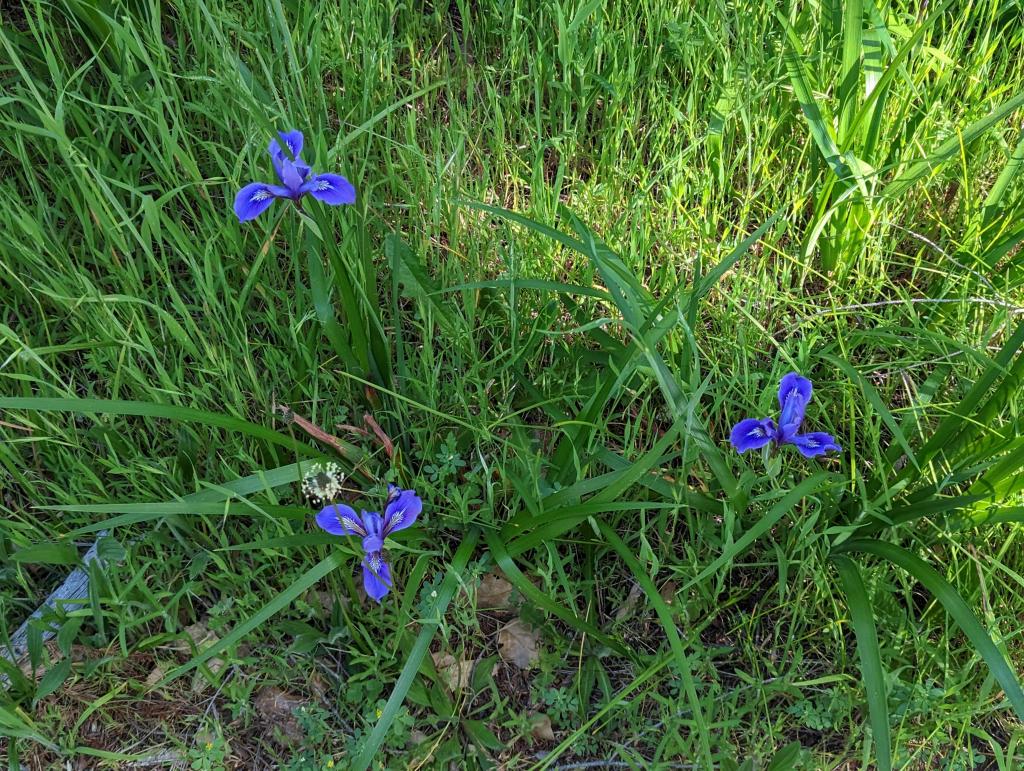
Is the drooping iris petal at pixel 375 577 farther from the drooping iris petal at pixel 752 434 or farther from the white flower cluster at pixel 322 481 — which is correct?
the drooping iris petal at pixel 752 434

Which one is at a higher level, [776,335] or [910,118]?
[910,118]

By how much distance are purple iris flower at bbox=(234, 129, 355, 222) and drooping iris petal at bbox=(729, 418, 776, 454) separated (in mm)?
790

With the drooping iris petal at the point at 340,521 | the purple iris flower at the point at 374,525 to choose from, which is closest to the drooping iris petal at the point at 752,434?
the purple iris flower at the point at 374,525

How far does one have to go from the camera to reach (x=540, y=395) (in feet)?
5.57

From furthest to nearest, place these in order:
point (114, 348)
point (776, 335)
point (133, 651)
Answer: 1. point (776, 335)
2. point (114, 348)
3. point (133, 651)

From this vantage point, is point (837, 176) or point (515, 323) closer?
point (515, 323)

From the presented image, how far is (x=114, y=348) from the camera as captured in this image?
1731mm

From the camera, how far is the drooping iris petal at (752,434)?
4.53ft

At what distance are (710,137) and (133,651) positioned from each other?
1741mm

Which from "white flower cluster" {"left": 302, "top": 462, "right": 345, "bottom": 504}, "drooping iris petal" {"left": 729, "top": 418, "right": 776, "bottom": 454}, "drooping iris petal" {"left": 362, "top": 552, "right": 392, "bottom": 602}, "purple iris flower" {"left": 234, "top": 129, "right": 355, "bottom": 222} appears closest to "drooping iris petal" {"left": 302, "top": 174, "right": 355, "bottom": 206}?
"purple iris flower" {"left": 234, "top": 129, "right": 355, "bottom": 222}

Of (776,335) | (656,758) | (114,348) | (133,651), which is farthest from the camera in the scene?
(776,335)

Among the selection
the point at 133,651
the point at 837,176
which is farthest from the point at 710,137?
the point at 133,651

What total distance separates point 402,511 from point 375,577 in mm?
125

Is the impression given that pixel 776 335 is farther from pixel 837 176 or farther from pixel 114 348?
pixel 114 348
